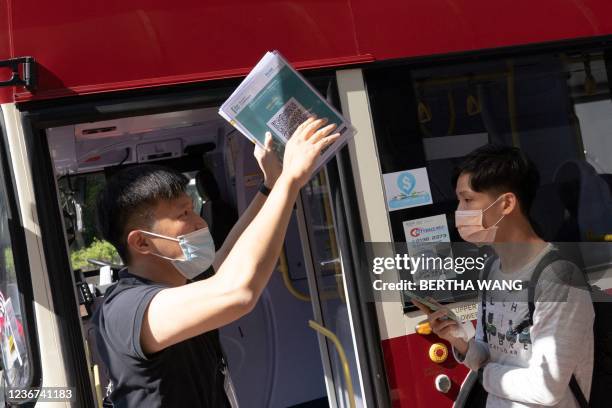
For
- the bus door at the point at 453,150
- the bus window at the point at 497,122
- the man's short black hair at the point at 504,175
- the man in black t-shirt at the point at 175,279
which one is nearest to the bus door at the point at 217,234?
the bus door at the point at 453,150

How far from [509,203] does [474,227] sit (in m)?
0.19

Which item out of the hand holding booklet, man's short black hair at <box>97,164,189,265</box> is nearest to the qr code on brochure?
the hand holding booklet

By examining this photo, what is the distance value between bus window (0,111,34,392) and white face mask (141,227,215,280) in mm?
529

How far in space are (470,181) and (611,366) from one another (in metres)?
0.73

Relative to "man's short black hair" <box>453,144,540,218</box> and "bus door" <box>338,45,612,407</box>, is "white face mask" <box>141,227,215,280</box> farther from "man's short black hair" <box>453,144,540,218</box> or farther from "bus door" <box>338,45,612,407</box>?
"man's short black hair" <box>453,144,540,218</box>

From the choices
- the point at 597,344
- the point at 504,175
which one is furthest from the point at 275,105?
the point at 597,344

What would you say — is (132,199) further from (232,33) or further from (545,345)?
Answer: (545,345)

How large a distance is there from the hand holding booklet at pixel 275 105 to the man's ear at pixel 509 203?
2.20 feet

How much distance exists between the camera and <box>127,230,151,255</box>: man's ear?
1.97 metres

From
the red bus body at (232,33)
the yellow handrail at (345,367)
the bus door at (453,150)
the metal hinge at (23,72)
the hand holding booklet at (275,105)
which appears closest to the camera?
the hand holding booklet at (275,105)

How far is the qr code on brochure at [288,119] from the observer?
1903mm

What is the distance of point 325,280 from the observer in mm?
3109

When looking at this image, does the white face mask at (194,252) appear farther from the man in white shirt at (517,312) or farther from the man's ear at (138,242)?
the man in white shirt at (517,312)

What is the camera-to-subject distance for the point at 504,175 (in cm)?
231
